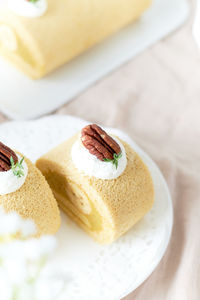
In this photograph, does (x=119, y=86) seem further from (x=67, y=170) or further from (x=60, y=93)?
(x=67, y=170)

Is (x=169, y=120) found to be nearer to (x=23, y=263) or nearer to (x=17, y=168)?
(x=17, y=168)

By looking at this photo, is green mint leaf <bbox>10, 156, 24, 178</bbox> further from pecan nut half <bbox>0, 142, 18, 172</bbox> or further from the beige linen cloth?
the beige linen cloth

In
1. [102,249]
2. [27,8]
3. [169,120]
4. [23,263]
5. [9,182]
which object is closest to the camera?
[23,263]

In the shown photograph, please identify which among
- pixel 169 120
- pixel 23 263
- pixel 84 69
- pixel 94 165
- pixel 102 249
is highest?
pixel 23 263

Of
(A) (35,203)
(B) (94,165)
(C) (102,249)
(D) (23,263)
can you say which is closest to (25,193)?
(A) (35,203)

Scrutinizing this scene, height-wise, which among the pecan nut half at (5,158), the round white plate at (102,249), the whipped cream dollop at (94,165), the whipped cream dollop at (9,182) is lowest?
the round white plate at (102,249)

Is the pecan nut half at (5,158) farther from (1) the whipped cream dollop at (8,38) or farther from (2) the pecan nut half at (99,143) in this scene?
(1) the whipped cream dollop at (8,38)

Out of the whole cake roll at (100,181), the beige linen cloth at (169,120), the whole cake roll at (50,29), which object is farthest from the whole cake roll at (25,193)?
the whole cake roll at (50,29)
